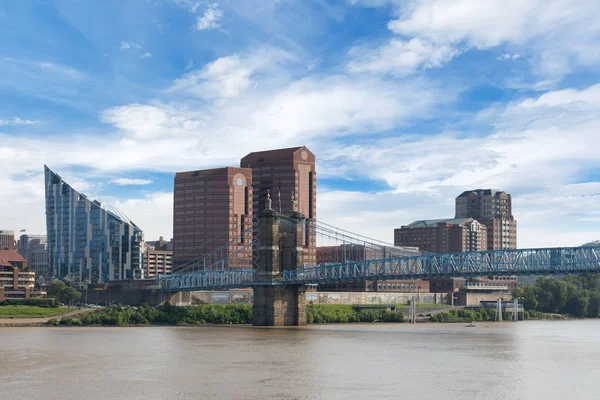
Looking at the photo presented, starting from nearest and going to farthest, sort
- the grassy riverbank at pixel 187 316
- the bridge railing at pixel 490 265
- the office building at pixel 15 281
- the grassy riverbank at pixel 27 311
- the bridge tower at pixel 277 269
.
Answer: the bridge railing at pixel 490 265 < the grassy riverbank at pixel 27 311 < the grassy riverbank at pixel 187 316 < the bridge tower at pixel 277 269 < the office building at pixel 15 281

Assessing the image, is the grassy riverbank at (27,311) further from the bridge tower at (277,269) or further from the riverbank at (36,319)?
the bridge tower at (277,269)

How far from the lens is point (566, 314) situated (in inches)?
7830

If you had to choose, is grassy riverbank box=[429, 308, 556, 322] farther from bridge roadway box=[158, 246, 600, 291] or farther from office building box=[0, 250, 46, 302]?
office building box=[0, 250, 46, 302]

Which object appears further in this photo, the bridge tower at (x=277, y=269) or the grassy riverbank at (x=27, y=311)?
the bridge tower at (x=277, y=269)

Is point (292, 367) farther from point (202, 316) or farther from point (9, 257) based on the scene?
point (9, 257)

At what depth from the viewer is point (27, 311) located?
127m

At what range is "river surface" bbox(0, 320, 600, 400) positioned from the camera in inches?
2014

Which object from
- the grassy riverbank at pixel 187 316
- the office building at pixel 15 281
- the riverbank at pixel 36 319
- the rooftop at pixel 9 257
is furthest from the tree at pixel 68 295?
the riverbank at pixel 36 319

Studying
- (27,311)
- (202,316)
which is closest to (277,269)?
(202,316)

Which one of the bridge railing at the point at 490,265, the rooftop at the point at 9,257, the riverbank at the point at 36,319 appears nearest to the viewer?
the bridge railing at the point at 490,265

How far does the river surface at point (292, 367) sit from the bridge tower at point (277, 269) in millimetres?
25601

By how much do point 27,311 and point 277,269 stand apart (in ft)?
125

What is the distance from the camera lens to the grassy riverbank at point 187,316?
12494 centimetres

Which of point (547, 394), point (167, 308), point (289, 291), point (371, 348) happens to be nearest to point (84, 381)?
point (547, 394)
